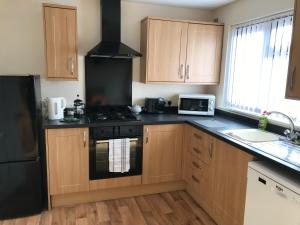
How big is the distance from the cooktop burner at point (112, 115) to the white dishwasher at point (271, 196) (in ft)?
4.81

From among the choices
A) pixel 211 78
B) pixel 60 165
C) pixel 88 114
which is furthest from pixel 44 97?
pixel 211 78

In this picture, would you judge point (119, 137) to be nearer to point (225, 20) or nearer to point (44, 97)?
point (44, 97)

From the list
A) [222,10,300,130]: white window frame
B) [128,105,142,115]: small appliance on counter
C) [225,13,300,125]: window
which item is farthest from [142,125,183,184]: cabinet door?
[225,13,300,125]: window

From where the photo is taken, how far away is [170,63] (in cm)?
315

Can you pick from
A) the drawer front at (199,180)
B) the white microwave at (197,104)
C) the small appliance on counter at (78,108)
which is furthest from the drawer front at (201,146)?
the small appliance on counter at (78,108)

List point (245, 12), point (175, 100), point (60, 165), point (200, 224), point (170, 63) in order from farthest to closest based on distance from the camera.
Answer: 1. point (175, 100)
2. point (170, 63)
3. point (245, 12)
4. point (60, 165)
5. point (200, 224)

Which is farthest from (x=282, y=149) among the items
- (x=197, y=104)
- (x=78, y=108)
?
(x=78, y=108)

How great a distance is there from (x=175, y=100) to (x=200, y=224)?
1.68 meters

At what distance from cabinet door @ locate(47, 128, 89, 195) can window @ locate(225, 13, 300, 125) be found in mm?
1871

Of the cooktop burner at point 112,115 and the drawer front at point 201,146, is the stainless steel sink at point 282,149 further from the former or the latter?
the cooktop burner at point 112,115

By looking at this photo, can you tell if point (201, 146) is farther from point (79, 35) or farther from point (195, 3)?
point (79, 35)

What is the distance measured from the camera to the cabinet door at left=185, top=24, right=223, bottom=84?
317cm

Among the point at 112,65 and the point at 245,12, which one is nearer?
the point at 245,12

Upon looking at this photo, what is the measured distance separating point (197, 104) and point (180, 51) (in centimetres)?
72
